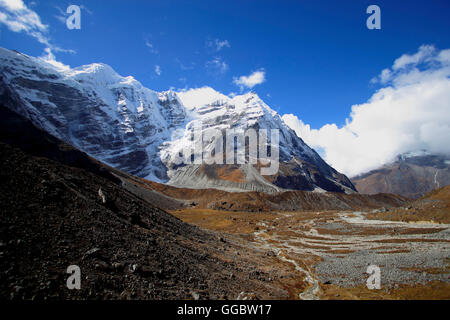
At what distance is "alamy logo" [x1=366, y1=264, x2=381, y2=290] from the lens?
2832cm

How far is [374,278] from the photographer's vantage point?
100ft

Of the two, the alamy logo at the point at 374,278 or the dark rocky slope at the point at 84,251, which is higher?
the dark rocky slope at the point at 84,251

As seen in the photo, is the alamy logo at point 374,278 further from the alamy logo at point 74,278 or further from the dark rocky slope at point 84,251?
the alamy logo at point 74,278

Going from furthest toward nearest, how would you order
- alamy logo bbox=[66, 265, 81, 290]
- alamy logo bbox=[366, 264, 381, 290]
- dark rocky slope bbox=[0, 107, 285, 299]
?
alamy logo bbox=[366, 264, 381, 290], alamy logo bbox=[66, 265, 81, 290], dark rocky slope bbox=[0, 107, 285, 299]

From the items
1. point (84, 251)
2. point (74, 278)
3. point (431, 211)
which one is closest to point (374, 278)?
point (84, 251)

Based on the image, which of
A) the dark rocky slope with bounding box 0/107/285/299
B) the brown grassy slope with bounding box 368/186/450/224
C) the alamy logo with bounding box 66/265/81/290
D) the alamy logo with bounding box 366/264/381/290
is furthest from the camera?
the brown grassy slope with bounding box 368/186/450/224

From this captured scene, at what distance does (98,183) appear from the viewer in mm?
35375

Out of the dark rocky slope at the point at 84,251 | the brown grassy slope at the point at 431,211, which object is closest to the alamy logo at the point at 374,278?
the dark rocky slope at the point at 84,251

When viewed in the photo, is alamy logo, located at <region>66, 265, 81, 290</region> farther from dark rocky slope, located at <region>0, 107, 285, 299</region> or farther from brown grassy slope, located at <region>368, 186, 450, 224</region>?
brown grassy slope, located at <region>368, 186, 450, 224</region>

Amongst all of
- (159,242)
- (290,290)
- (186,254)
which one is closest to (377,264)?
(290,290)

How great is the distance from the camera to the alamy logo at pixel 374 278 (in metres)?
28.3

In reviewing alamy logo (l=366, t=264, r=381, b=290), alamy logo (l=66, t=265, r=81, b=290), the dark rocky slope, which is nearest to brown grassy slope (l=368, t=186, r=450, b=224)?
alamy logo (l=366, t=264, r=381, b=290)

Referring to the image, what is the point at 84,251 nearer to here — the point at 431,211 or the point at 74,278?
the point at 74,278

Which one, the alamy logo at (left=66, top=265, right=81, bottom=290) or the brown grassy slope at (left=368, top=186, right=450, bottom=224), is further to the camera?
the brown grassy slope at (left=368, top=186, right=450, bottom=224)
